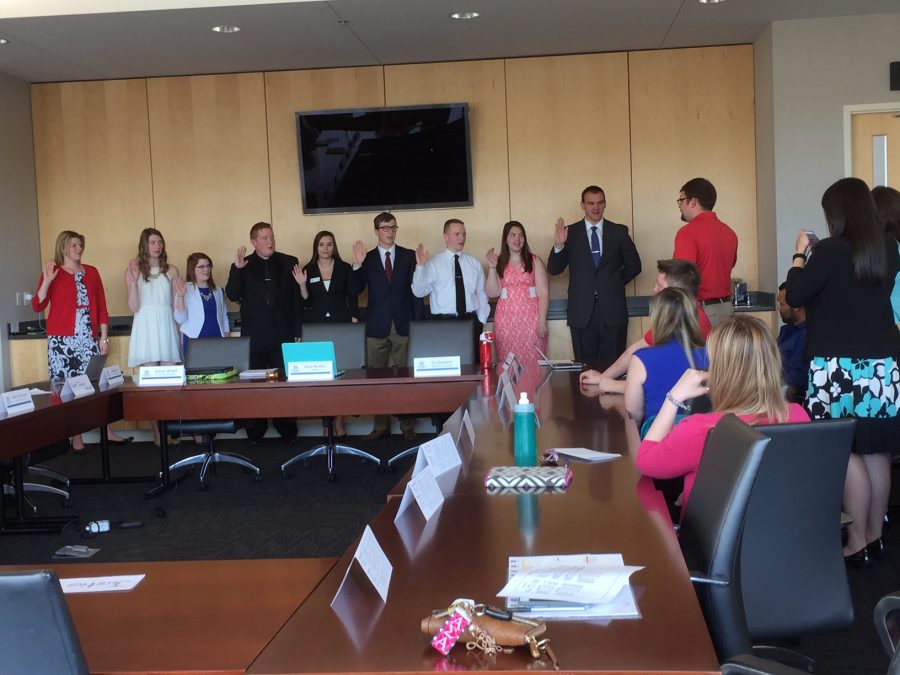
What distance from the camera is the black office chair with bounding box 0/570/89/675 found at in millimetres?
1204

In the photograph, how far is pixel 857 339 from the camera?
367 centimetres

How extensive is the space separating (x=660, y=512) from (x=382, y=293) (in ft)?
16.8

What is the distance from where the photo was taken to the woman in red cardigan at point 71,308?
6.65 meters

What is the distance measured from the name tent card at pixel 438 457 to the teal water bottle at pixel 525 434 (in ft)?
0.57

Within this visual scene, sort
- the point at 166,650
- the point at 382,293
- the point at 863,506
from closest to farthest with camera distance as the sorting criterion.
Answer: the point at 166,650 < the point at 863,506 < the point at 382,293

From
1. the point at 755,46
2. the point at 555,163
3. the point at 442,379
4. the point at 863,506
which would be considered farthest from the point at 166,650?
the point at 755,46

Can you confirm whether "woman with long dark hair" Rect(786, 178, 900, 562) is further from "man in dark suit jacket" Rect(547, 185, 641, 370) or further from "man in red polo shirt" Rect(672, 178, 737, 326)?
"man in dark suit jacket" Rect(547, 185, 641, 370)

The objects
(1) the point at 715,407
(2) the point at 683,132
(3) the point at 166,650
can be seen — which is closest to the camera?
(3) the point at 166,650

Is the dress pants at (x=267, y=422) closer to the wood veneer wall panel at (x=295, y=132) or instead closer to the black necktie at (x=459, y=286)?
the wood veneer wall panel at (x=295, y=132)

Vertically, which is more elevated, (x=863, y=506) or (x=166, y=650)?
(x=166, y=650)

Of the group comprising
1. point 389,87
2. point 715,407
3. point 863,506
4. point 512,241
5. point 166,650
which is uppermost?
point 389,87

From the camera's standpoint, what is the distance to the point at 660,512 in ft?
6.81

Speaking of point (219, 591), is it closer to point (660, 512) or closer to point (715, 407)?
point (660, 512)

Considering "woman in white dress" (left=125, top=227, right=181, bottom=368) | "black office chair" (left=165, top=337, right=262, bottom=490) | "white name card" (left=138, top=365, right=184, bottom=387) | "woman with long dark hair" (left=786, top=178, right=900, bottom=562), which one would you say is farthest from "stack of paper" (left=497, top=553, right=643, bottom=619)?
"woman in white dress" (left=125, top=227, right=181, bottom=368)
